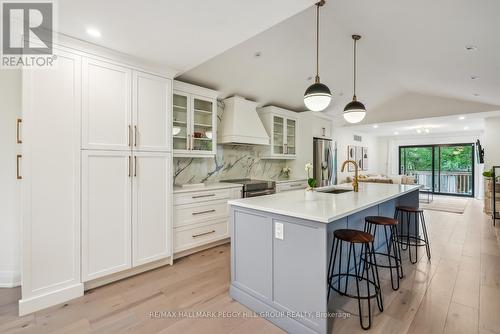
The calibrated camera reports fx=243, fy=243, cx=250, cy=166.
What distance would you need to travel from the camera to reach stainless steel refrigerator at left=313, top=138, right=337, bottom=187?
5.49m

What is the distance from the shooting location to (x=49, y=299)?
213 cm

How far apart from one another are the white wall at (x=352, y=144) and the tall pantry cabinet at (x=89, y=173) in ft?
19.2

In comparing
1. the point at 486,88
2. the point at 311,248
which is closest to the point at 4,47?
the point at 311,248

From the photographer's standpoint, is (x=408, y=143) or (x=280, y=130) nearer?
(x=280, y=130)

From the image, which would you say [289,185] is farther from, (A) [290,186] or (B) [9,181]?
(B) [9,181]

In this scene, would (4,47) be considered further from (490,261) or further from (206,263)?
(490,261)

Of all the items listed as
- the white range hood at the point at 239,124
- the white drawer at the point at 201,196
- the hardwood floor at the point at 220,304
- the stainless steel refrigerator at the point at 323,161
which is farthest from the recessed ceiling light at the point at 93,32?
the stainless steel refrigerator at the point at 323,161

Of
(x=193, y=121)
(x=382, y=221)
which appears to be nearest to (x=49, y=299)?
(x=193, y=121)

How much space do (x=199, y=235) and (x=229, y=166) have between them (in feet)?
5.13

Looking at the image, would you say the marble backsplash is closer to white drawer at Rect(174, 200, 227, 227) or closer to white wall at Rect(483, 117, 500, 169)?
white drawer at Rect(174, 200, 227, 227)

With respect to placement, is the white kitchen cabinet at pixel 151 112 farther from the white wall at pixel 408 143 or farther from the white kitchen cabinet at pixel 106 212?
the white wall at pixel 408 143

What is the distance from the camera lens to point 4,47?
2172mm

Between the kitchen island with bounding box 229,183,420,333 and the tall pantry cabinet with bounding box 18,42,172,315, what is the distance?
1.14 m

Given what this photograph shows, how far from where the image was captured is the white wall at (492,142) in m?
6.00
